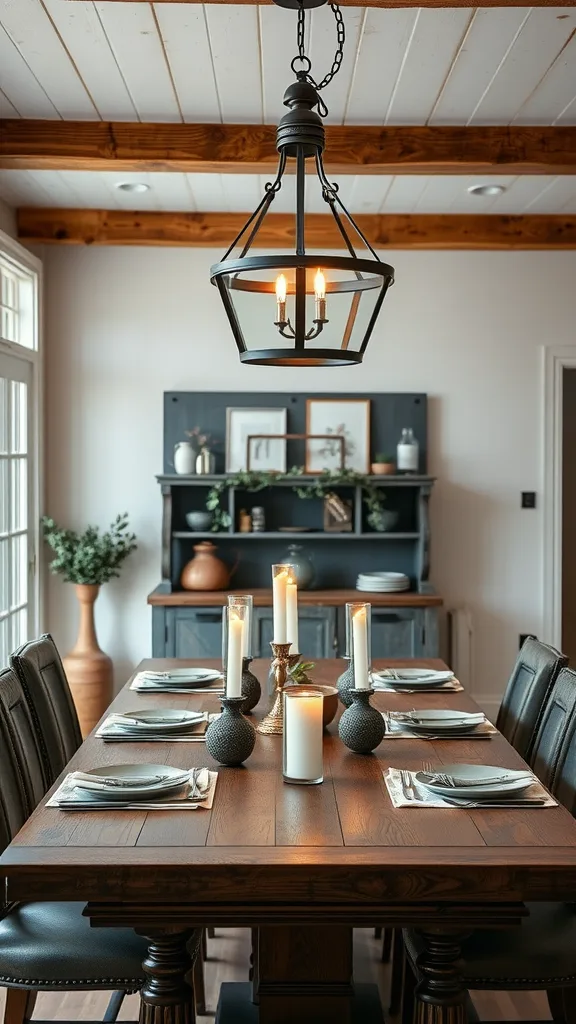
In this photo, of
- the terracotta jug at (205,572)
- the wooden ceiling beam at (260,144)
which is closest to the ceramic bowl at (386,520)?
the terracotta jug at (205,572)

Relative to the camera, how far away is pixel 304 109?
2.16m

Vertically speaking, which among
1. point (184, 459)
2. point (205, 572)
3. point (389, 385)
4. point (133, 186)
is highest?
point (133, 186)

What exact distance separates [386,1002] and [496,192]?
331 centimetres

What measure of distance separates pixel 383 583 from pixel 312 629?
43 centimetres

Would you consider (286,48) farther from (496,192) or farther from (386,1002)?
(386,1002)

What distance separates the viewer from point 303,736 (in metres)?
2.05

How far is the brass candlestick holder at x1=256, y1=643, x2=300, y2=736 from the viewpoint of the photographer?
2.52 metres

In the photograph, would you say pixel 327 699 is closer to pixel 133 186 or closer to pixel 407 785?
pixel 407 785

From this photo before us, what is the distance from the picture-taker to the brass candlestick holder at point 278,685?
252 centimetres

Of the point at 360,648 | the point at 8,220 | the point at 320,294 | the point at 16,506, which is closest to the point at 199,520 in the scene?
the point at 16,506

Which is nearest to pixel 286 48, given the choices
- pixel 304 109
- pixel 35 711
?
pixel 304 109

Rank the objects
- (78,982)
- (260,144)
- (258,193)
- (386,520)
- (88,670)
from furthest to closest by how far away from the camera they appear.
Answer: (386,520)
(88,670)
(258,193)
(260,144)
(78,982)

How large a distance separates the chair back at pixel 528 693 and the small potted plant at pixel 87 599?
2394 millimetres

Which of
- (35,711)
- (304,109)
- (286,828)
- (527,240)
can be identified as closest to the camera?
(286,828)
